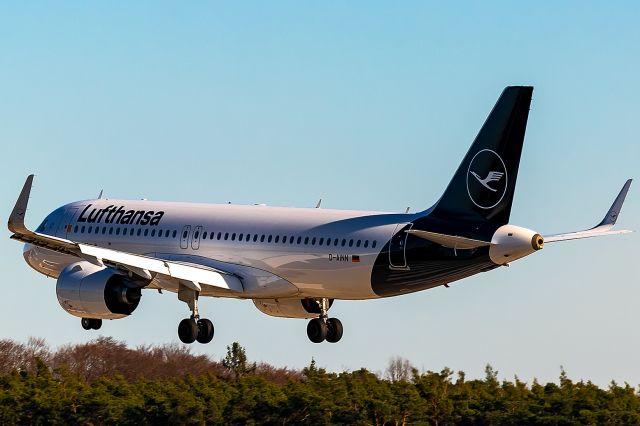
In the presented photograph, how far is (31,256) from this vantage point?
8838cm

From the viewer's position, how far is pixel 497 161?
74188 mm

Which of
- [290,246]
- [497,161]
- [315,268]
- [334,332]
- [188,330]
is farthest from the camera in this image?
[334,332]

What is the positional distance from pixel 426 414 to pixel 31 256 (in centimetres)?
1910

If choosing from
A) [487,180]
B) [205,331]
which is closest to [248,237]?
[205,331]

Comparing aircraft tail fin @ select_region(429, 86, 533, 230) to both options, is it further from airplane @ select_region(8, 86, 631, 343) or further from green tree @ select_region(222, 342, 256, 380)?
green tree @ select_region(222, 342, 256, 380)

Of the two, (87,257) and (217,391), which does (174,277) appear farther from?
(217,391)

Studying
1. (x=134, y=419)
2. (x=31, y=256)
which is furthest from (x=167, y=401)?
(x=31, y=256)

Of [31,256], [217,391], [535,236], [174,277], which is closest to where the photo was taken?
[535,236]

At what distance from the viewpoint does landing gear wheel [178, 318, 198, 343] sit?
80938mm

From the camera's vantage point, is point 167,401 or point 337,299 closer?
point 337,299

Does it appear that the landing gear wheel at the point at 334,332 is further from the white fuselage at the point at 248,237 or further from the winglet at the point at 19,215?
the winglet at the point at 19,215

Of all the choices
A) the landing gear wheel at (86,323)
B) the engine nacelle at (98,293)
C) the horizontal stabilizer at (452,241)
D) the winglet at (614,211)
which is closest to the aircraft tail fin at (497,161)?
the horizontal stabilizer at (452,241)

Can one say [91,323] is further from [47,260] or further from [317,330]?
[317,330]

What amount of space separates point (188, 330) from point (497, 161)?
15318mm
